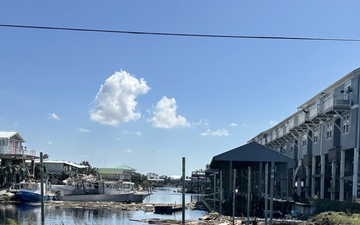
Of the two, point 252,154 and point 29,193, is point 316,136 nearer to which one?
point 252,154

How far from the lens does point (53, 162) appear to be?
117 meters

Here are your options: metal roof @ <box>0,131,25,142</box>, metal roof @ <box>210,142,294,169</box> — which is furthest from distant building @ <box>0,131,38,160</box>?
metal roof @ <box>210,142,294,169</box>

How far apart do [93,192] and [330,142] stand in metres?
47.6

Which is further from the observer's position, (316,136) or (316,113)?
(316,136)

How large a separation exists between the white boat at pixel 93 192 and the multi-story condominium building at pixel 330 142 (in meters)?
31.1

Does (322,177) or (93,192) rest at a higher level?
(322,177)

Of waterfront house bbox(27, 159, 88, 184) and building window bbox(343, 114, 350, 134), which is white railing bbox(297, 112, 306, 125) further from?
waterfront house bbox(27, 159, 88, 184)

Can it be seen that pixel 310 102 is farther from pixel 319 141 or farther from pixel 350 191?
pixel 350 191

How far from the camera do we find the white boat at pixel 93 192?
82188 mm

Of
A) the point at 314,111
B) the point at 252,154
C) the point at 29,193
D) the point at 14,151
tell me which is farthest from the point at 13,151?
the point at 314,111

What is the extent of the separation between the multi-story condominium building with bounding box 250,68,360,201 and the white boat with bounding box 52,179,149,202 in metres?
31.1

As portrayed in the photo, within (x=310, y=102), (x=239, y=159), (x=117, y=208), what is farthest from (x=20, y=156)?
(x=310, y=102)

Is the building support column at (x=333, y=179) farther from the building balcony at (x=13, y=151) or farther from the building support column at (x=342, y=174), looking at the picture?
the building balcony at (x=13, y=151)

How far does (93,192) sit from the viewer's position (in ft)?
276
